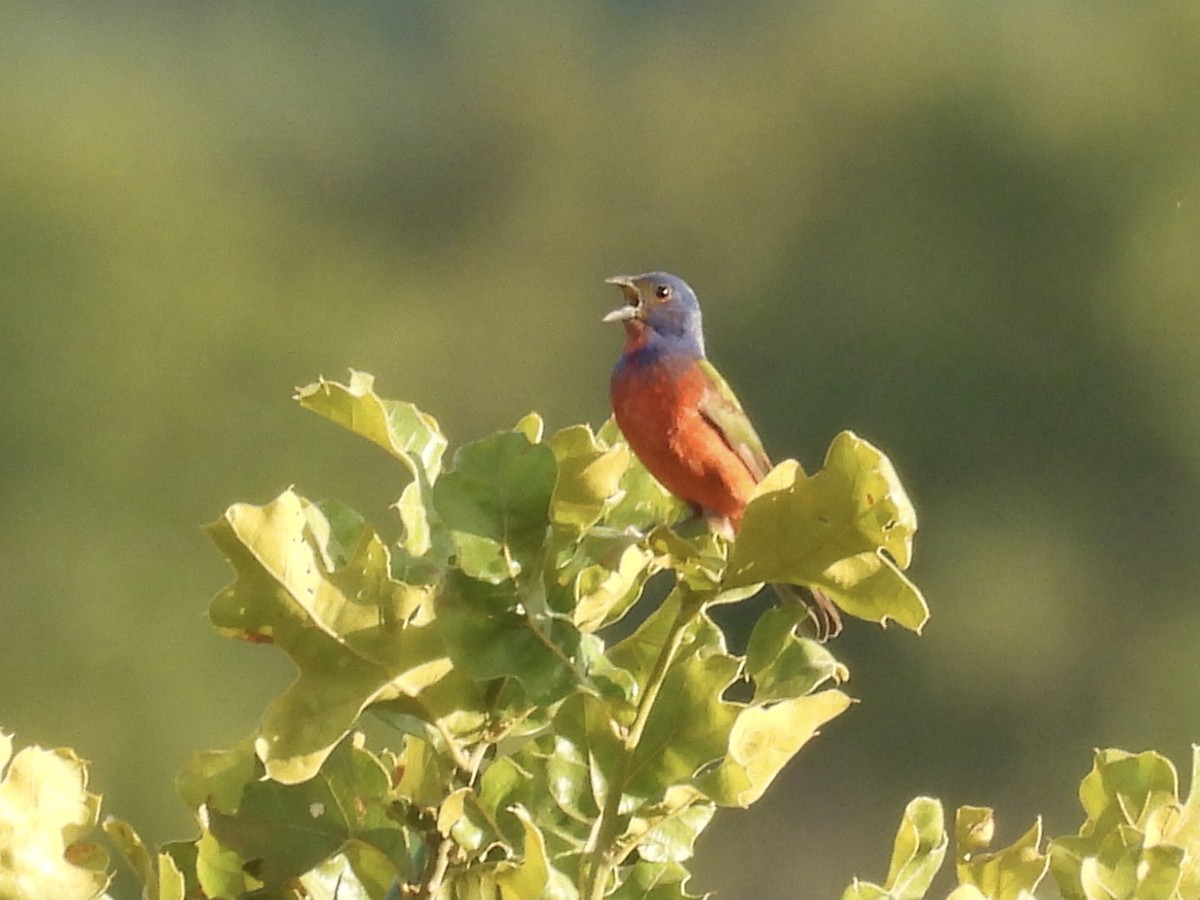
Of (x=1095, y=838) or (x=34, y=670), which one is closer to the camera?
(x=1095, y=838)

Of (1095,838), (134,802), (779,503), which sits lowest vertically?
(134,802)

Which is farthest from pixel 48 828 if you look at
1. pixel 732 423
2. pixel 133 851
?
pixel 732 423

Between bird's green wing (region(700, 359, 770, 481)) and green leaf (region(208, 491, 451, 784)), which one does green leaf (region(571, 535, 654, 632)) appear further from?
bird's green wing (region(700, 359, 770, 481))

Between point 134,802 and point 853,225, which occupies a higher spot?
point 853,225

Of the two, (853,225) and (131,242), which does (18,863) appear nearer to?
(131,242)

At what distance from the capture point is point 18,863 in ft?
1.79

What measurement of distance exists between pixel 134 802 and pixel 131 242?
10.9 feet

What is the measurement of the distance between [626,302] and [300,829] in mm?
812

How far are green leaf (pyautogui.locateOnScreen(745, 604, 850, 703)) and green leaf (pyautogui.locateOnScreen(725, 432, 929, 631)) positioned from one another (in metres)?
0.04

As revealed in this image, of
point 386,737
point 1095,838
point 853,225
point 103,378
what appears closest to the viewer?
point 1095,838

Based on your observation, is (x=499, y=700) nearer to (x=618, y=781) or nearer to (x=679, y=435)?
(x=618, y=781)

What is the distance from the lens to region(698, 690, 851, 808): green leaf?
56cm

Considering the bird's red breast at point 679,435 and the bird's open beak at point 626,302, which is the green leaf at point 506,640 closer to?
the bird's red breast at point 679,435

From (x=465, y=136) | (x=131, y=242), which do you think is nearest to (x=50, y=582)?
(x=131, y=242)
